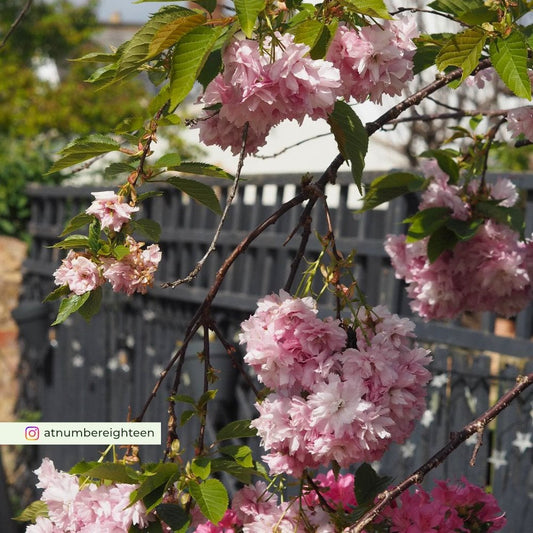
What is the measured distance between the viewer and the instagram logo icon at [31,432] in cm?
120

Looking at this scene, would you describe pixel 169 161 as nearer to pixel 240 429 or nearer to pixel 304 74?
pixel 304 74

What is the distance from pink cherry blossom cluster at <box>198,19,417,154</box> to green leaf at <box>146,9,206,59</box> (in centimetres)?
5

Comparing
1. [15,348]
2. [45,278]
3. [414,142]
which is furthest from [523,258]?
[414,142]

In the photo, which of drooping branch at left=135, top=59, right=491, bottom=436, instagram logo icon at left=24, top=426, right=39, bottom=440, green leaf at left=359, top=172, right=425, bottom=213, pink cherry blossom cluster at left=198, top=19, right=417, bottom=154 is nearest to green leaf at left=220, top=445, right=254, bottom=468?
drooping branch at left=135, top=59, right=491, bottom=436

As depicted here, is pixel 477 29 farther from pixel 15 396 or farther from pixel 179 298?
pixel 15 396

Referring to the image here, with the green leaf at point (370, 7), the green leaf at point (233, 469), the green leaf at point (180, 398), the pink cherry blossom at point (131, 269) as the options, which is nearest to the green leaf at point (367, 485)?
the green leaf at point (233, 469)

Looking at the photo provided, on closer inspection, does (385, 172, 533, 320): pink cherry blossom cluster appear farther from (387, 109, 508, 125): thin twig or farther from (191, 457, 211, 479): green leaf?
(191, 457, 211, 479): green leaf

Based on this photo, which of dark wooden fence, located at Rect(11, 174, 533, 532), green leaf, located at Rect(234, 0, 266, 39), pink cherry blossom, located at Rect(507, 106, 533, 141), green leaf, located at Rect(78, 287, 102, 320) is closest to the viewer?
green leaf, located at Rect(234, 0, 266, 39)

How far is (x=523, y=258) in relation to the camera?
5.94 feet

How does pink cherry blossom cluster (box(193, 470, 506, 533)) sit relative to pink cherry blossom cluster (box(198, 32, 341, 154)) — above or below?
below

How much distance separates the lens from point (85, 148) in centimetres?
120

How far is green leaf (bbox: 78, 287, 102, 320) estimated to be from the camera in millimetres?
1173

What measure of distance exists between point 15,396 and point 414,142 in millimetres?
5178

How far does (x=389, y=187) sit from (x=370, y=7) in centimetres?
78
